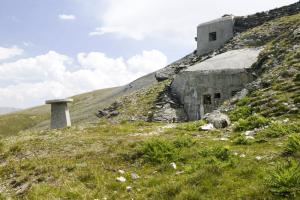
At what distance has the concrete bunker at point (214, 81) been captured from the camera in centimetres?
2991

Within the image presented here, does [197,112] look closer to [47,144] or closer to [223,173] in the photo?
[47,144]

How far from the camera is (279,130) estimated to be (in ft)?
47.9

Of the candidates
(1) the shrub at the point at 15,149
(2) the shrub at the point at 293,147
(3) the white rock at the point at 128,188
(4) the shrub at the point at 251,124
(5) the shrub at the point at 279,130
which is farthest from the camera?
(1) the shrub at the point at 15,149

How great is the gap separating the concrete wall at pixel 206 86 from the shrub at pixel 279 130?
14.2 m

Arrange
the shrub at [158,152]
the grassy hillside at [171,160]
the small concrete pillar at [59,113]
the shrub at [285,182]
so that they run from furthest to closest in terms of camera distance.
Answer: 1. the small concrete pillar at [59,113]
2. the shrub at [158,152]
3. the grassy hillside at [171,160]
4. the shrub at [285,182]

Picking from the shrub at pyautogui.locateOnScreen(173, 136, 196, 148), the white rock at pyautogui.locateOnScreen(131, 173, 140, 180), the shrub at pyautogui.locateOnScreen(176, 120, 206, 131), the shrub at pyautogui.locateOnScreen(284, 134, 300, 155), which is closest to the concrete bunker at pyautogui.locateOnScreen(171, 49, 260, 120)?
the shrub at pyautogui.locateOnScreen(176, 120, 206, 131)

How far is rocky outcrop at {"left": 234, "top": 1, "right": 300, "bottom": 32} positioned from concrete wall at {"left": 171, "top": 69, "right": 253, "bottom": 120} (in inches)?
490

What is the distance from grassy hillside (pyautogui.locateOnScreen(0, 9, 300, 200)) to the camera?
33.1 feet

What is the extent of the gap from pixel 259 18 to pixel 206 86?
1573 cm

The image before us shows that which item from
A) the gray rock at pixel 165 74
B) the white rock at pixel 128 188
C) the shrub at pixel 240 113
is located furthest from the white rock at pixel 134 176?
the gray rock at pixel 165 74

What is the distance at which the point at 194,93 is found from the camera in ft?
107

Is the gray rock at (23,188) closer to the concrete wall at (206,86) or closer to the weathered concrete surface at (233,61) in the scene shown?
the concrete wall at (206,86)

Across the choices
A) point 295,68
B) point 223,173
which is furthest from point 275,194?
point 295,68

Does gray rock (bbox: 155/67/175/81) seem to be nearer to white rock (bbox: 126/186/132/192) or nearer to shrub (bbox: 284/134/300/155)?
shrub (bbox: 284/134/300/155)
